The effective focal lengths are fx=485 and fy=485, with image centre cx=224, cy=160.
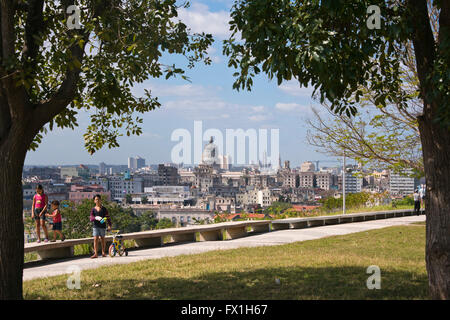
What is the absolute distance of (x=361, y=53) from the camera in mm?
5898

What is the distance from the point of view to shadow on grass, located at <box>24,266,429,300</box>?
662cm

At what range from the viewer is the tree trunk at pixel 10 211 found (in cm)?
591

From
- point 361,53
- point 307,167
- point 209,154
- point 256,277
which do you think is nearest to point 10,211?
point 256,277

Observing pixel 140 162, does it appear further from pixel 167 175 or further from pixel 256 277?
pixel 256 277

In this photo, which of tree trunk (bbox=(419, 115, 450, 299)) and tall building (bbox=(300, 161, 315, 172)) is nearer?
tree trunk (bbox=(419, 115, 450, 299))

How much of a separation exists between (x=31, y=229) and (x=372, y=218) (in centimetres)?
1667

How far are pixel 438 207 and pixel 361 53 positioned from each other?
2.10 meters

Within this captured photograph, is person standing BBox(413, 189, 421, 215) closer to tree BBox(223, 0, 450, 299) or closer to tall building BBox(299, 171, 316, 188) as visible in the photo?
tree BBox(223, 0, 450, 299)

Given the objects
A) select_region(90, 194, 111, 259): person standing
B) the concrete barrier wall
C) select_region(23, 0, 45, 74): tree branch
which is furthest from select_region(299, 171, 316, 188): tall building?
select_region(23, 0, 45, 74): tree branch

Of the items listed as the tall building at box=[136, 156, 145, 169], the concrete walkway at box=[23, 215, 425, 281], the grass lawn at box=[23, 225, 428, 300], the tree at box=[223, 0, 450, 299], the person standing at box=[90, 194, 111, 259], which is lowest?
the concrete walkway at box=[23, 215, 425, 281]

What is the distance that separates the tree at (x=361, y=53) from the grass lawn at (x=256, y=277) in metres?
1.29

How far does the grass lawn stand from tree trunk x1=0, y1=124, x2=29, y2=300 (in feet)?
3.33
